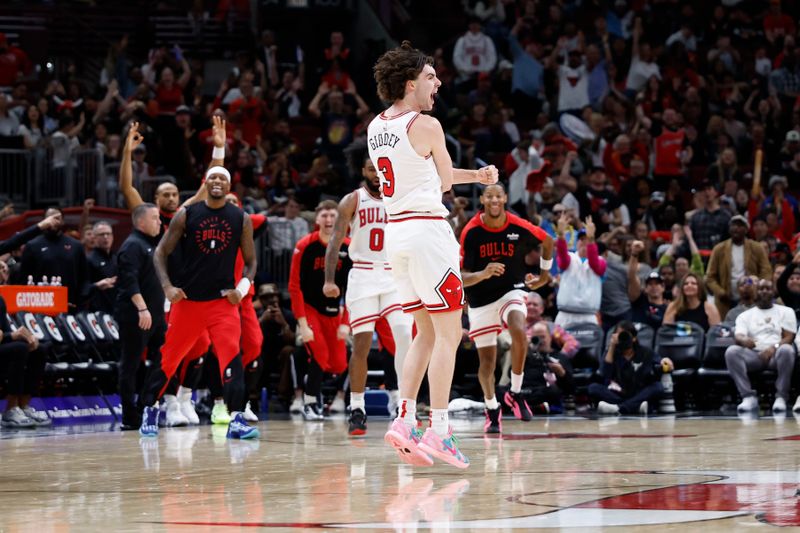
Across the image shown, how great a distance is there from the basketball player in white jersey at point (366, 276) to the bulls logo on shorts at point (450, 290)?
345cm

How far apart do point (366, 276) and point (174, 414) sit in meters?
2.48

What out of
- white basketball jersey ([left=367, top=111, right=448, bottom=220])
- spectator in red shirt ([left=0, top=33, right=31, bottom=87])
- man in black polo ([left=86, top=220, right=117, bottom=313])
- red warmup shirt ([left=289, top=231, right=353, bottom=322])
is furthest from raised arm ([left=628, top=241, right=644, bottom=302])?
spectator in red shirt ([left=0, top=33, right=31, bottom=87])

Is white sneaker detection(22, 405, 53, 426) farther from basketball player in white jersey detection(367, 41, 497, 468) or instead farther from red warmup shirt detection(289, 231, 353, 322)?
basketball player in white jersey detection(367, 41, 497, 468)

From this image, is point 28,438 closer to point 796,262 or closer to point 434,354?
point 434,354

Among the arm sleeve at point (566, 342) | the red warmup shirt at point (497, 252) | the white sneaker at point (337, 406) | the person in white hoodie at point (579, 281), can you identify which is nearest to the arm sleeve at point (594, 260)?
the person in white hoodie at point (579, 281)

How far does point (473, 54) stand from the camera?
76.2ft

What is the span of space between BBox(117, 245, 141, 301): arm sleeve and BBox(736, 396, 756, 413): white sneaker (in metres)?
6.63

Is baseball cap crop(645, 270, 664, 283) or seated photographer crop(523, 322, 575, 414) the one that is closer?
seated photographer crop(523, 322, 575, 414)

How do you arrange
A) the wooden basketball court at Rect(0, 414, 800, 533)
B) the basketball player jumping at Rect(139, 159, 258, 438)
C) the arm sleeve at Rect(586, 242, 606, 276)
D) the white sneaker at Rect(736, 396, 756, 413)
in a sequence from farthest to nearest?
1. the arm sleeve at Rect(586, 242, 606, 276)
2. the white sneaker at Rect(736, 396, 756, 413)
3. the basketball player jumping at Rect(139, 159, 258, 438)
4. the wooden basketball court at Rect(0, 414, 800, 533)

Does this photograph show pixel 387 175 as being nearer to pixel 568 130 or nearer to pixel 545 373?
pixel 545 373

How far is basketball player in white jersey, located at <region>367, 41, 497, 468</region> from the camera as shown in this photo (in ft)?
24.3

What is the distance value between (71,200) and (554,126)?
732 centimetres

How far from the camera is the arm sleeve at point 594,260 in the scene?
15.8m

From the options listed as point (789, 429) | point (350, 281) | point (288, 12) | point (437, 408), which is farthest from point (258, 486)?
point (288, 12)
